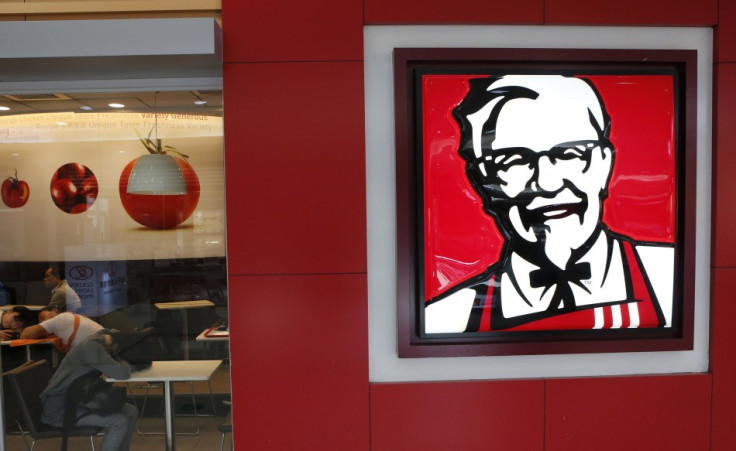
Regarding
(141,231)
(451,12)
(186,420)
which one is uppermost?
(451,12)

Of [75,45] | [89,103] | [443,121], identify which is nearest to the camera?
[75,45]

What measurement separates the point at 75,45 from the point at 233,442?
2.58 metres

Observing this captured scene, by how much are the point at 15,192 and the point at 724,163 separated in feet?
15.3

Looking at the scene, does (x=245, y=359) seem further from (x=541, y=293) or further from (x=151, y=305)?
(x=541, y=293)

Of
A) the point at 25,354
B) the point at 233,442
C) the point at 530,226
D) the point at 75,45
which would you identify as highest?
the point at 75,45

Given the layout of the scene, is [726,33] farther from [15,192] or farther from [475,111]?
[15,192]

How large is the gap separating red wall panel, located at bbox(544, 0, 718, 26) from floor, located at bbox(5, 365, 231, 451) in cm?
312

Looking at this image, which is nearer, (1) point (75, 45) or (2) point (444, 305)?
(1) point (75, 45)

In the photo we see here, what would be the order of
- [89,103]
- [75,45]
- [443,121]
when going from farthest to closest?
[89,103], [443,121], [75,45]

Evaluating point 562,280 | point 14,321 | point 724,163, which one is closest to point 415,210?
point 562,280

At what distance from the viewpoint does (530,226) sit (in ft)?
10.5

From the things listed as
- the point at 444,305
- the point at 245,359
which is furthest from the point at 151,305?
the point at 444,305

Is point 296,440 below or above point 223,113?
below

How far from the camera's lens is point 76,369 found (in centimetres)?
343
